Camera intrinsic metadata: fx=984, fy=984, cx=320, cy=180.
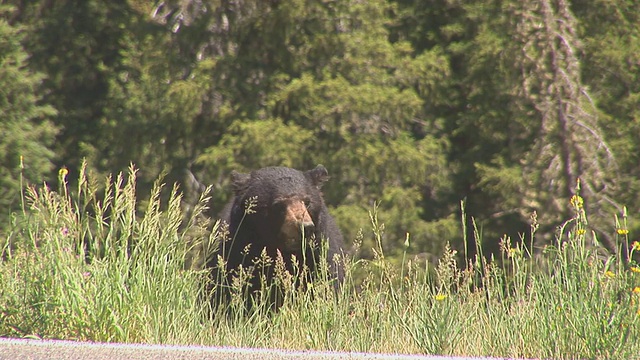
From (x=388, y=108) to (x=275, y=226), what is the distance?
22.8ft

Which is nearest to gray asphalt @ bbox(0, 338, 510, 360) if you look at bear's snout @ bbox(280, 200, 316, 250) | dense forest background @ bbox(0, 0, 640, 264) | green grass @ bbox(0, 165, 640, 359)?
green grass @ bbox(0, 165, 640, 359)

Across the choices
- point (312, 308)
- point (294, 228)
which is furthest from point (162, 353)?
point (294, 228)

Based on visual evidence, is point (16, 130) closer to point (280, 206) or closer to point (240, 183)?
point (240, 183)

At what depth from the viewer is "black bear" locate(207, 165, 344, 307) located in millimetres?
7039

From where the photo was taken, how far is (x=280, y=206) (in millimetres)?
7293

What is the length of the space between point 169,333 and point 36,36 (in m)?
13.0

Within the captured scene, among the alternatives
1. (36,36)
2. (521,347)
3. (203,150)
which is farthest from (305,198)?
(36,36)

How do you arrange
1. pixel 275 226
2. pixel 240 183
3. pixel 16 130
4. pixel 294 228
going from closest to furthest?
pixel 294 228, pixel 275 226, pixel 240 183, pixel 16 130

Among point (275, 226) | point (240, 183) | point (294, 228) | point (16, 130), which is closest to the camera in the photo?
point (294, 228)

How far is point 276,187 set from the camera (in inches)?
294

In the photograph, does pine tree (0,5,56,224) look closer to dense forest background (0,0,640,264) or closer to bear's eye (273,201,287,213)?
dense forest background (0,0,640,264)

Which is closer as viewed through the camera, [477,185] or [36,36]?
[477,185]

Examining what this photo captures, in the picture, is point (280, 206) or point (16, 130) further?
point (16, 130)

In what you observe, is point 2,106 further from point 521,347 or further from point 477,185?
point 521,347
